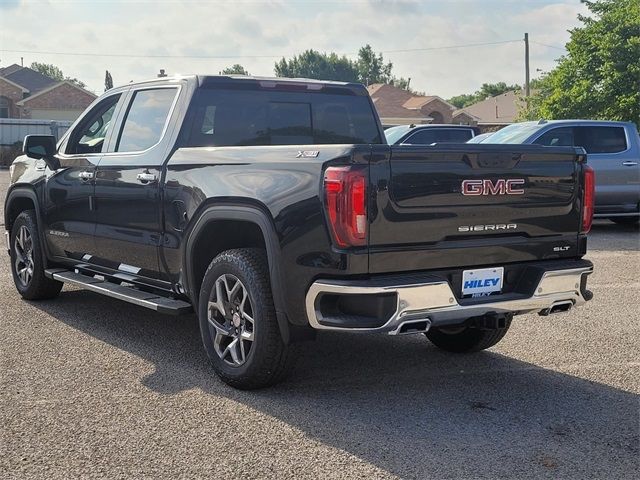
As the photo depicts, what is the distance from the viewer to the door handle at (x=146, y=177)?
18.0 ft

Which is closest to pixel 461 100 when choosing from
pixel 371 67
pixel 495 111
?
pixel 371 67

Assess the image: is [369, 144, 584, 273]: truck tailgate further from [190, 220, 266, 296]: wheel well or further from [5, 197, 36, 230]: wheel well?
[5, 197, 36, 230]: wheel well

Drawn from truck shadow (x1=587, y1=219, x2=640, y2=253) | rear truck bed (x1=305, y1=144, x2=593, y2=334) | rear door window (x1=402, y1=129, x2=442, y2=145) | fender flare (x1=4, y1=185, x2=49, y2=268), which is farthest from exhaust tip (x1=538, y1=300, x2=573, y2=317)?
rear door window (x1=402, y1=129, x2=442, y2=145)

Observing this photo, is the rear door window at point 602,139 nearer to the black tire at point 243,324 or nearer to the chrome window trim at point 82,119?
the chrome window trim at point 82,119

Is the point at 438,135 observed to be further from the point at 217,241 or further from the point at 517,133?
the point at 217,241

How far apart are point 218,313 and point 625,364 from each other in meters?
2.81

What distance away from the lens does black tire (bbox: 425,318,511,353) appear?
5.57m

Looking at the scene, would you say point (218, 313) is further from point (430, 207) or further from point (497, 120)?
point (497, 120)

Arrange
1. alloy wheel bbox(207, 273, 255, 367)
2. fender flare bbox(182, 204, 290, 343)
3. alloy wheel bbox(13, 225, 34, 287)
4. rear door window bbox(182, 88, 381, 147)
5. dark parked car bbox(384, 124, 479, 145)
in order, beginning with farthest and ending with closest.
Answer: dark parked car bbox(384, 124, 479, 145) → alloy wheel bbox(13, 225, 34, 287) → rear door window bbox(182, 88, 381, 147) → alloy wheel bbox(207, 273, 255, 367) → fender flare bbox(182, 204, 290, 343)

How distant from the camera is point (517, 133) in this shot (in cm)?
1297

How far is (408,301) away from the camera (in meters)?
4.13

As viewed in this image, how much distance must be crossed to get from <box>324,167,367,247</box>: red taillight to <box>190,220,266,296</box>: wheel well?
2.69 ft

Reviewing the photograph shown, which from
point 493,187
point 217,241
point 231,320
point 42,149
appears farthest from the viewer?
point 42,149

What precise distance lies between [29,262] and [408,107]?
57144 millimetres
